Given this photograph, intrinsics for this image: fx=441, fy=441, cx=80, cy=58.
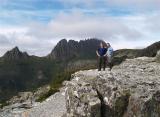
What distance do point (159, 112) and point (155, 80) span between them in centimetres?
453

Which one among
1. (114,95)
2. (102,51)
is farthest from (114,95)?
(102,51)

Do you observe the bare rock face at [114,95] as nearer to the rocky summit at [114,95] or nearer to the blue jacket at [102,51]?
the rocky summit at [114,95]

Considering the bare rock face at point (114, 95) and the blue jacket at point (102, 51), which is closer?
the bare rock face at point (114, 95)

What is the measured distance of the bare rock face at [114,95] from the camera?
35719mm

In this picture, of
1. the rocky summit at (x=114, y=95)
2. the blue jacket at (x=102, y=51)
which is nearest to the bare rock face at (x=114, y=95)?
the rocky summit at (x=114, y=95)

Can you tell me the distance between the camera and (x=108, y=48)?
4450cm

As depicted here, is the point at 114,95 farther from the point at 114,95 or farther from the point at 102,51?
the point at 102,51

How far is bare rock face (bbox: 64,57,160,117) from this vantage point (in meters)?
35.7

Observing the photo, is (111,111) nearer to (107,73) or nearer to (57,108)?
(107,73)

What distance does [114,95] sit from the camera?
120ft

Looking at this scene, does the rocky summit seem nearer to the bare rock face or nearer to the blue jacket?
the bare rock face

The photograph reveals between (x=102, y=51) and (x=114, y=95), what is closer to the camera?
(x=114, y=95)

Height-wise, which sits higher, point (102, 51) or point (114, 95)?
point (102, 51)

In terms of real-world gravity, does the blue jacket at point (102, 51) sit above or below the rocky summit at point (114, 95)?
above
